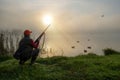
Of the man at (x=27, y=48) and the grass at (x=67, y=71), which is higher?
the man at (x=27, y=48)

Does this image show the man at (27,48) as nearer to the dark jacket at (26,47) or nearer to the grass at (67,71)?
the dark jacket at (26,47)

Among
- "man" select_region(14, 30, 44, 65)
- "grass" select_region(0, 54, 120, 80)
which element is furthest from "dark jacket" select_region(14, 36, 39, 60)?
"grass" select_region(0, 54, 120, 80)

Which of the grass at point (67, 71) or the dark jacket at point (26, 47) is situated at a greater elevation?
the dark jacket at point (26, 47)

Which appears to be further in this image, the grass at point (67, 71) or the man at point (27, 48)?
the man at point (27, 48)

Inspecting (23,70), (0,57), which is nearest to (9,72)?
(23,70)

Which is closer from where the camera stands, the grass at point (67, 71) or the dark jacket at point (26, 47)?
the grass at point (67, 71)

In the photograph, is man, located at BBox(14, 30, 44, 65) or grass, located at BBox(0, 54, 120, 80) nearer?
grass, located at BBox(0, 54, 120, 80)

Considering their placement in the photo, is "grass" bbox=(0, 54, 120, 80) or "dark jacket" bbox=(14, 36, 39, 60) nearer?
"grass" bbox=(0, 54, 120, 80)

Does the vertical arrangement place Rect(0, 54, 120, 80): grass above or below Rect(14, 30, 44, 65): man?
below

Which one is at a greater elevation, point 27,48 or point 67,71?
point 27,48

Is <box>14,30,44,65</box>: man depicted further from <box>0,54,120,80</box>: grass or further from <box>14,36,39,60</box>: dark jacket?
<box>0,54,120,80</box>: grass

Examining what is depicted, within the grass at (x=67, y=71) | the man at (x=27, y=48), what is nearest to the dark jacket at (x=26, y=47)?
the man at (x=27, y=48)

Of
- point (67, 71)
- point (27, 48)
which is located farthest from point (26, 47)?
A: point (67, 71)

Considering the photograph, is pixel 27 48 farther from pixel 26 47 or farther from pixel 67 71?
pixel 67 71
